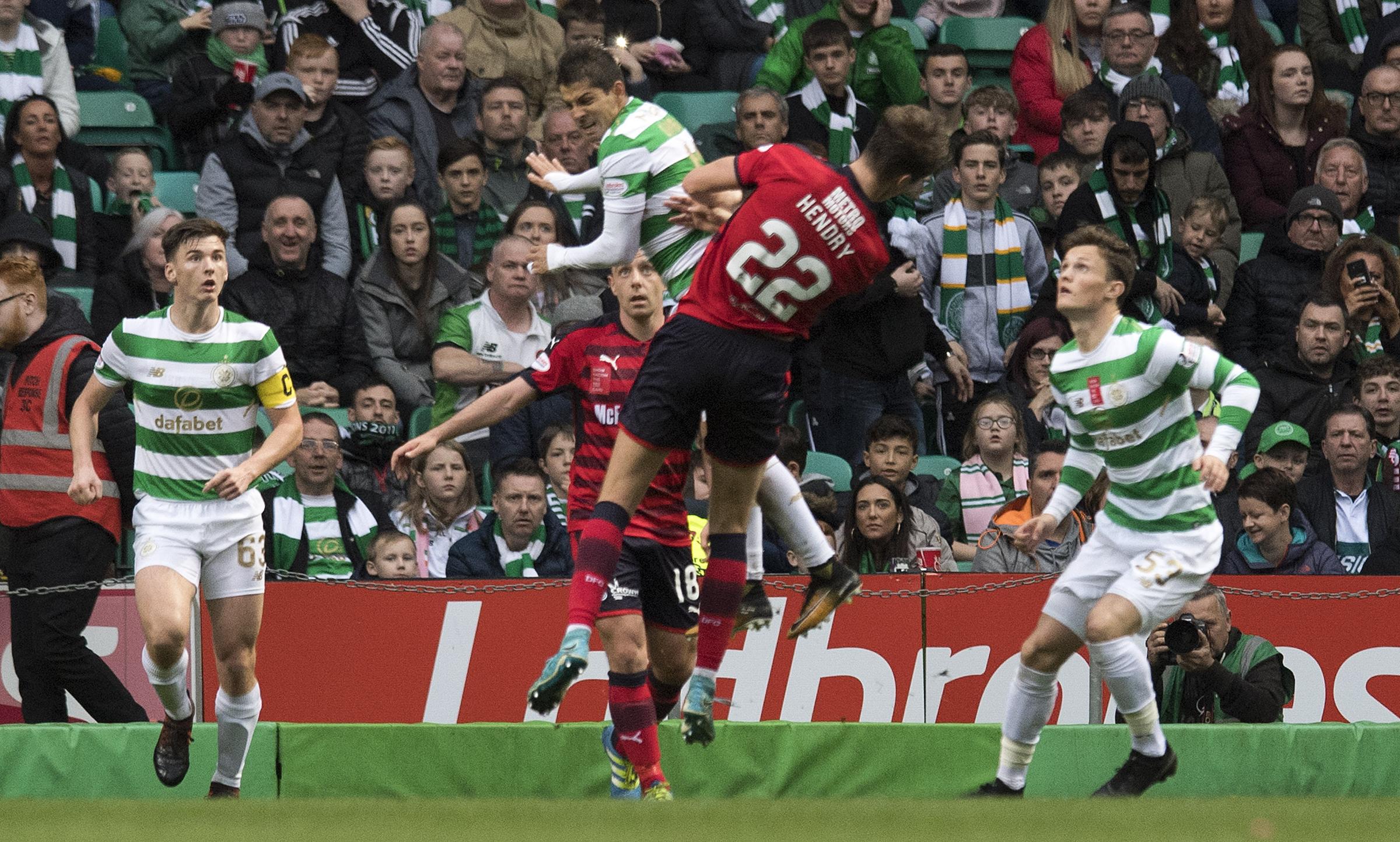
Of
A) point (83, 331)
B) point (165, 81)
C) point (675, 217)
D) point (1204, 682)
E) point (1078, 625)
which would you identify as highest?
point (165, 81)

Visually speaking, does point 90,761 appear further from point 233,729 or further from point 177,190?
point 177,190

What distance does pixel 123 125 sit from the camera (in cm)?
1256

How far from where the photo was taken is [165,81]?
12719mm

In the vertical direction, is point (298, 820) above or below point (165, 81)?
below

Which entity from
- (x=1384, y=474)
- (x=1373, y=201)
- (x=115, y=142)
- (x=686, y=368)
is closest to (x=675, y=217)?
(x=686, y=368)

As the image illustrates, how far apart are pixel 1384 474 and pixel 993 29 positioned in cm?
492

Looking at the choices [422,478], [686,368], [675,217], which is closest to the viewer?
[686,368]

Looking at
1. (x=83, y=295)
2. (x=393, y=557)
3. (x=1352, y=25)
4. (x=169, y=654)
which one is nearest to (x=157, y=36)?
(x=83, y=295)

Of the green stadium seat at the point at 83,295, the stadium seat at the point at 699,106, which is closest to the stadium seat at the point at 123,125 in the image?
the green stadium seat at the point at 83,295

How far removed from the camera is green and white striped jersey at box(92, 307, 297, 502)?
7.80m

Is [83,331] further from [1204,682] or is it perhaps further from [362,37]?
[1204,682]

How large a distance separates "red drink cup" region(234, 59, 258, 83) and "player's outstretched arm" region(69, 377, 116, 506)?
437cm

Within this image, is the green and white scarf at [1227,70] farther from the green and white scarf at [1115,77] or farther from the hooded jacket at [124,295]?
the hooded jacket at [124,295]

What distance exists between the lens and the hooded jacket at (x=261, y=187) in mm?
11297
